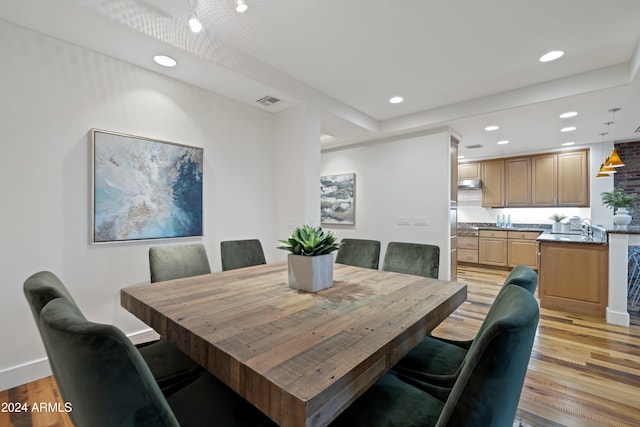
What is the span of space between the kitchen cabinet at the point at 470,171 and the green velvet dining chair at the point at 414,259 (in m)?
5.11

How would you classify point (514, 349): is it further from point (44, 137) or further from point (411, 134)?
point (411, 134)

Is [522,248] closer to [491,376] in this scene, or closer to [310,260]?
[310,260]

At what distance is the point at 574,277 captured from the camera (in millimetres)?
3402

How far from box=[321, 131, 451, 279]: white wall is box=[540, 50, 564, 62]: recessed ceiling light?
55.8 inches

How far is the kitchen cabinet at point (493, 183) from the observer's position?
6145 millimetres

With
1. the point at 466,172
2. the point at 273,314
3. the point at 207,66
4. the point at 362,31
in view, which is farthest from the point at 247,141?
the point at 466,172

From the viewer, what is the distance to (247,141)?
3.35 metres

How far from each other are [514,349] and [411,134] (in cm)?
413

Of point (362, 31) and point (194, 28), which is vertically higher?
point (362, 31)

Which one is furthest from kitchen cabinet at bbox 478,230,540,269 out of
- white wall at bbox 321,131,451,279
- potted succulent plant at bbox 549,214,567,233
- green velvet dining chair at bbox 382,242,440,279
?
green velvet dining chair at bbox 382,242,440,279

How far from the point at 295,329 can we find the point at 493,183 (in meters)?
6.62

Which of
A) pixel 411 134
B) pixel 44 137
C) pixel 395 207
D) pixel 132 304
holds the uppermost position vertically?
pixel 411 134

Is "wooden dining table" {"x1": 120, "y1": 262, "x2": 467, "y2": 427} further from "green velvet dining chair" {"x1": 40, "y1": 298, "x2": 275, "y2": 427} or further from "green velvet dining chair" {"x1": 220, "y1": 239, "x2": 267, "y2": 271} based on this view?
"green velvet dining chair" {"x1": 220, "y1": 239, "x2": 267, "y2": 271}

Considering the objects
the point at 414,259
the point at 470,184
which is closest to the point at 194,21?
the point at 414,259
